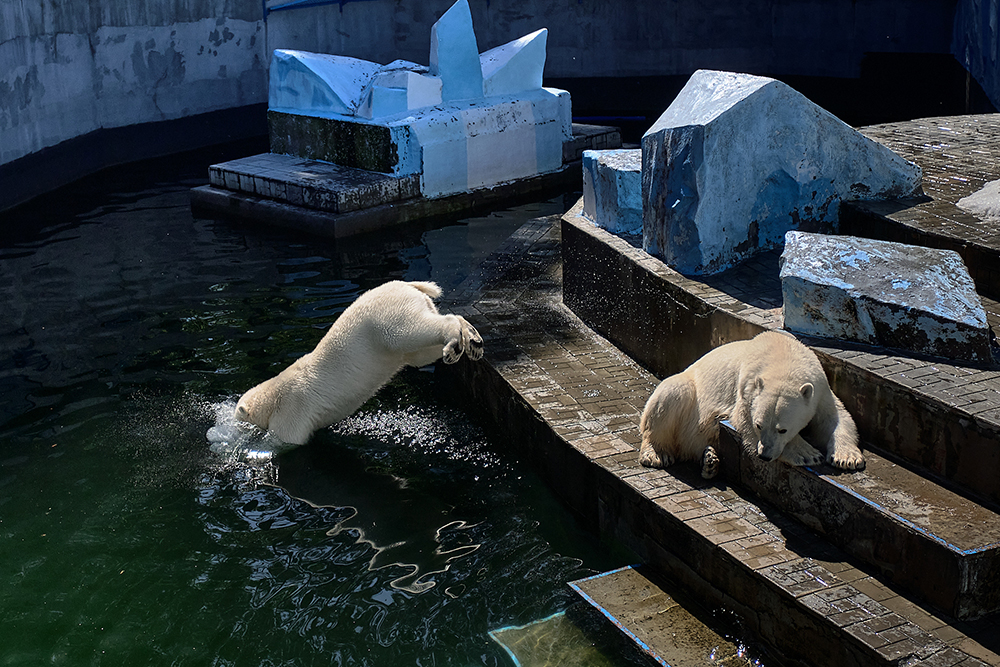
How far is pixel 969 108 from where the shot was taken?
1410 cm

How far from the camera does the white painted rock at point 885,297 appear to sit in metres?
4.28

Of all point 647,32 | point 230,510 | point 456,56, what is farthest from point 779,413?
point 647,32

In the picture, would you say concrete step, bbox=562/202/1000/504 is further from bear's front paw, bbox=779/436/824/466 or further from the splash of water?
the splash of water

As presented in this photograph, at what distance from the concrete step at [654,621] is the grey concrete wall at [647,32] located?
591 inches

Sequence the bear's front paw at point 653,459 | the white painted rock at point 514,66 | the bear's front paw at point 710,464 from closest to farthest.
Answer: the bear's front paw at point 710,464
the bear's front paw at point 653,459
the white painted rock at point 514,66

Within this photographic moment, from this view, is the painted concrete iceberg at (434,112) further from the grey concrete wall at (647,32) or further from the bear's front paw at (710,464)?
the bear's front paw at (710,464)

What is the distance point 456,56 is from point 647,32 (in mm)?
7929

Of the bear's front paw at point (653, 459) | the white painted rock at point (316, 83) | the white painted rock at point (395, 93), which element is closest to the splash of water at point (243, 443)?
the bear's front paw at point (653, 459)

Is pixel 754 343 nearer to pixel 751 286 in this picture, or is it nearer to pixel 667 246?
pixel 751 286

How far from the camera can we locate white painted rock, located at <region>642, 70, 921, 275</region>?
5.64 meters

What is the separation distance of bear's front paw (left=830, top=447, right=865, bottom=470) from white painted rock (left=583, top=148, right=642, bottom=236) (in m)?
3.01

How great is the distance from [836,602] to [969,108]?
12.6 metres

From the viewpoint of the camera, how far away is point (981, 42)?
13695mm

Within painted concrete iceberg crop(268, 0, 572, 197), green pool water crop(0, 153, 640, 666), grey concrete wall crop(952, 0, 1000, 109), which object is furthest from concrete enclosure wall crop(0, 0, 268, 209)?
grey concrete wall crop(952, 0, 1000, 109)
